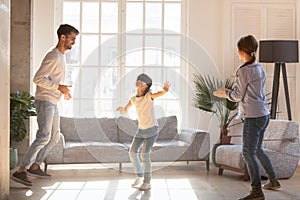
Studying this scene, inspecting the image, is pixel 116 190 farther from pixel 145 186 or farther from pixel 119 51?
pixel 119 51

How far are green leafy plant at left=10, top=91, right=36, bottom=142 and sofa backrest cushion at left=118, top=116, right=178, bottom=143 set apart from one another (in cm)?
114

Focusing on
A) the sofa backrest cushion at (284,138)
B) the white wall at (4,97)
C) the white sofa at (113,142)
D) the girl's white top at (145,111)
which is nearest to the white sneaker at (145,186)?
the girl's white top at (145,111)

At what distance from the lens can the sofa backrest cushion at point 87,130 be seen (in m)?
5.98

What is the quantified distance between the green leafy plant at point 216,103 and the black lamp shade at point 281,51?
724mm

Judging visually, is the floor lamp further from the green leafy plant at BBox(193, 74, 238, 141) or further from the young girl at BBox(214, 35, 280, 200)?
the young girl at BBox(214, 35, 280, 200)

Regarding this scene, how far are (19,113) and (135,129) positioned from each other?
1468mm

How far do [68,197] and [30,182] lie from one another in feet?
1.99

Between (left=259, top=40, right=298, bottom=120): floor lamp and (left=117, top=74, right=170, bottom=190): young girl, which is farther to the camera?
(left=259, top=40, right=298, bottom=120): floor lamp

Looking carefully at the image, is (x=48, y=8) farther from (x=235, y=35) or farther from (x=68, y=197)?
(x=68, y=197)

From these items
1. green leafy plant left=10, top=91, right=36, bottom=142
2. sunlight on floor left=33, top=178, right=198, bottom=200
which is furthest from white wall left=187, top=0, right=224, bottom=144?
green leafy plant left=10, top=91, right=36, bottom=142

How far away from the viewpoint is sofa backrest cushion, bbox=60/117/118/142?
5.98 meters

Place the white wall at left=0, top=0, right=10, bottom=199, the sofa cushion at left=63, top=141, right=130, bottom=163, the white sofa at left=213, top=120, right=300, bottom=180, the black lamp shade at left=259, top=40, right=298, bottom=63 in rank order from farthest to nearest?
the black lamp shade at left=259, top=40, right=298, bottom=63 < the sofa cushion at left=63, top=141, right=130, bottom=163 < the white sofa at left=213, top=120, right=300, bottom=180 < the white wall at left=0, top=0, right=10, bottom=199

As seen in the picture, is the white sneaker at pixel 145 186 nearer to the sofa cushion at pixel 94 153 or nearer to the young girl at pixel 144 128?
the young girl at pixel 144 128

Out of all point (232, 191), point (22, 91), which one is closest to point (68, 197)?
point (232, 191)
